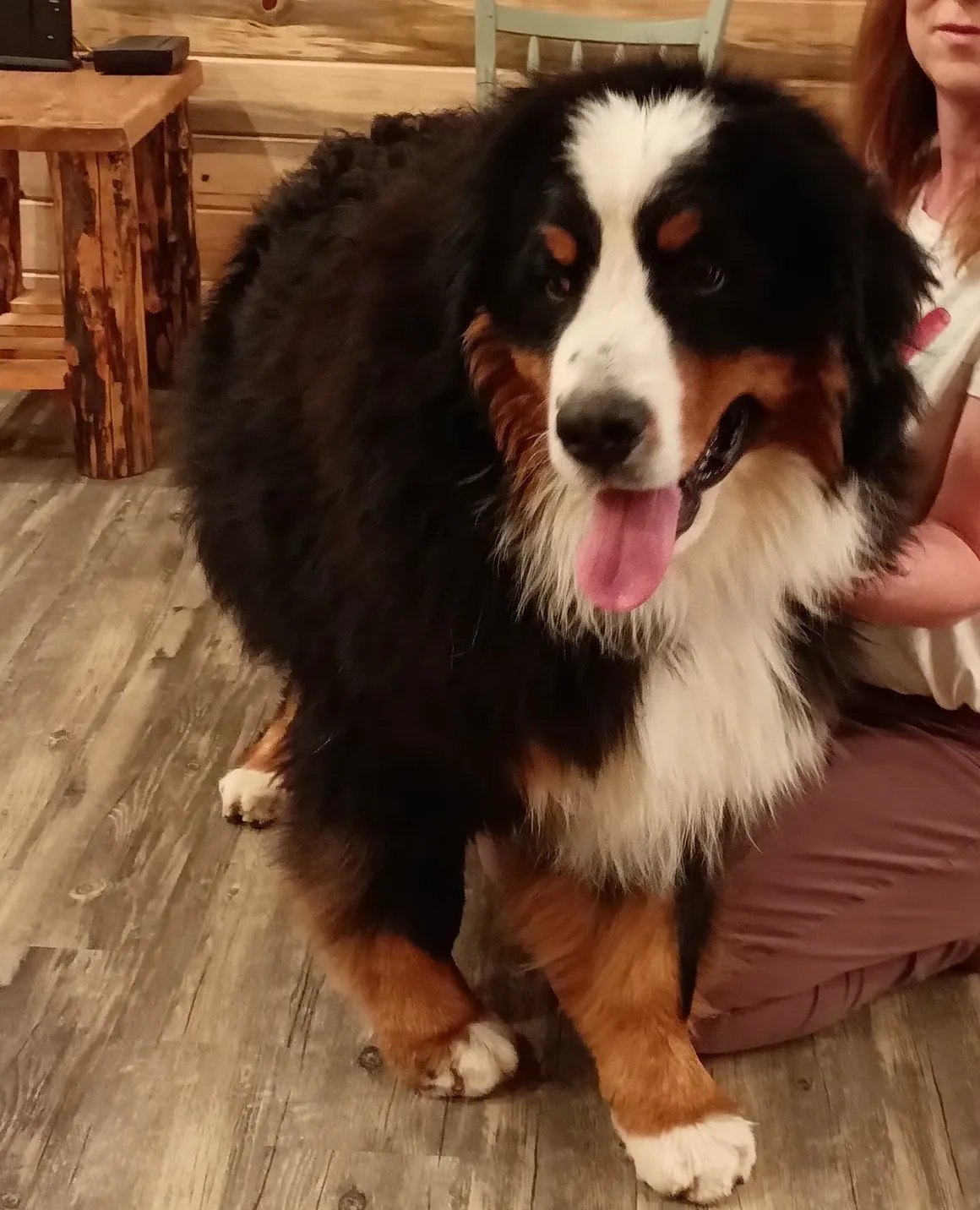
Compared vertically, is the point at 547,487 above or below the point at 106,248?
above

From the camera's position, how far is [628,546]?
1031 mm

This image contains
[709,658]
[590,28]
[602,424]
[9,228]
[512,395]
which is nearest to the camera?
[602,424]

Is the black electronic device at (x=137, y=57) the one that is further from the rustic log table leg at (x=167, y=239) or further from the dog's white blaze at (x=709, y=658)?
the dog's white blaze at (x=709, y=658)

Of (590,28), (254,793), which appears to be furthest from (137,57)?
(254,793)

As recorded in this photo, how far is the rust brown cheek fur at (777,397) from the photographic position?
38.1 inches

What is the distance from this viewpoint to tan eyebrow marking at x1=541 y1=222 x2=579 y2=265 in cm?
96

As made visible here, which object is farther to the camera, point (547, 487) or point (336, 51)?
point (336, 51)

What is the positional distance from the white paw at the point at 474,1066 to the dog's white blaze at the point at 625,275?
686 mm

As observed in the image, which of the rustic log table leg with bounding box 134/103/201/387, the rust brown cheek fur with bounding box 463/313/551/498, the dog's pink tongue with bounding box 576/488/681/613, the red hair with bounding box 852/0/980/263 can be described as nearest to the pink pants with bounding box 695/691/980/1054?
the dog's pink tongue with bounding box 576/488/681/613

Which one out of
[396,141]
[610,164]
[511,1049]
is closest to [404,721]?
[511,1049]

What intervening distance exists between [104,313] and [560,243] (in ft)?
Answer: 5.75

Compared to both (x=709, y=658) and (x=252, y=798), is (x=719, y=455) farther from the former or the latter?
(x=252, y=798)

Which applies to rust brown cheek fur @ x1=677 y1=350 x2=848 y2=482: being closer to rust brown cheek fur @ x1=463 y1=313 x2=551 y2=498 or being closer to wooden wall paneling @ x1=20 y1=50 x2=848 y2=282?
rust brown cheek fur @ x1=463 y1=313 x2=551 y2=498

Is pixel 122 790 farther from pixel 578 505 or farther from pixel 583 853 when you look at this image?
pixel 578 505
